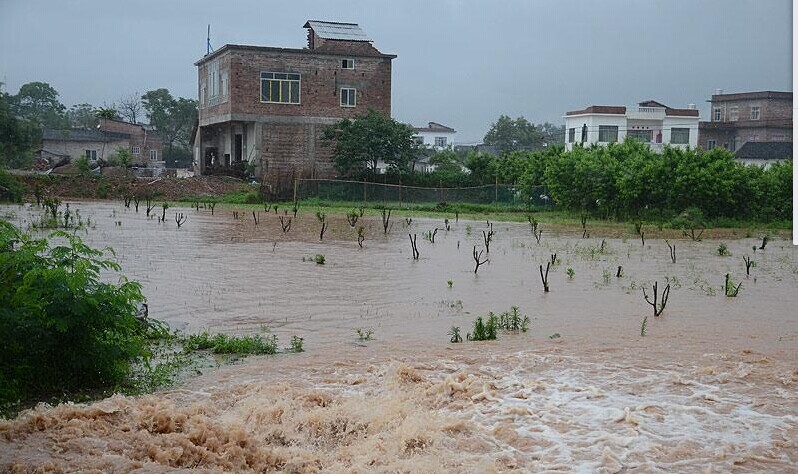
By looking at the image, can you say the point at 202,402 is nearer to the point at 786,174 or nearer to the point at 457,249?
the point at 457,249

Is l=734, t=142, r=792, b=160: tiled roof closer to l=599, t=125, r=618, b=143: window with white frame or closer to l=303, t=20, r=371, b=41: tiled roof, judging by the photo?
l=599, t=125, r=618, b=143: window with white frame

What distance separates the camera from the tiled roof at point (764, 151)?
1694 inches

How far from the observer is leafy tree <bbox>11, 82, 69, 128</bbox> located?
52875 millimetres

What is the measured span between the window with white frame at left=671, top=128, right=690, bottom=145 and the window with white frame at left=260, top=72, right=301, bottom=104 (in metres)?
23.2

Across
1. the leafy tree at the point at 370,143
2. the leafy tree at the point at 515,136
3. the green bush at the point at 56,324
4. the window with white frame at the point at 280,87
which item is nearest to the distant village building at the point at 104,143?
the window with white frame at the point at 280,87

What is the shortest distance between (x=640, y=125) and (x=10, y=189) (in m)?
34.7

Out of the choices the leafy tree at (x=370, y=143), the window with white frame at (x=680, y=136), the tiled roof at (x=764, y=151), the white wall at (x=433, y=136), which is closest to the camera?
the leafy tree at (x=370, y=143)

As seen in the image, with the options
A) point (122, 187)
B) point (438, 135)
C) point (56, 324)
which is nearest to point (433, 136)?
point (438, 135)

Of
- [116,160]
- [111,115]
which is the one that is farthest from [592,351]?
[111,115]

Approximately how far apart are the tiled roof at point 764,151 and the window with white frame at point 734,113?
8340 mm

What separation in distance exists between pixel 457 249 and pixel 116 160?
29.3 metres

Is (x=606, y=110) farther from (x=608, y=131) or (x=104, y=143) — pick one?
(x=104, y=143)

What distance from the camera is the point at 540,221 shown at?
27.9 m

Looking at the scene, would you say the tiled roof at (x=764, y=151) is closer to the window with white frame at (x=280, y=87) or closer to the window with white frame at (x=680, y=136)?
the window with white frame at (x=680, y=136)
